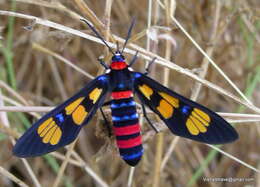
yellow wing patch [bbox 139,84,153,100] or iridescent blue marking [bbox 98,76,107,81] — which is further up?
iridescent blue marking [bbox 98,76,107,81]

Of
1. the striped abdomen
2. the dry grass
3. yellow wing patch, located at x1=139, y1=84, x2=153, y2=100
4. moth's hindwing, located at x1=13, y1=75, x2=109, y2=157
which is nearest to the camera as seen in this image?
moth's hindwing, located at x1=13, y1=75, x2=109, y2=157

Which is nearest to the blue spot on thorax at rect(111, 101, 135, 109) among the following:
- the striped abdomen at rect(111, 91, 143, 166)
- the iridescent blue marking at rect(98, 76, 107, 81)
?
the striped abdomen at rect(111, 91, 143, 166)

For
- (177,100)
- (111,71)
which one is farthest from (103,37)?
(177,100)

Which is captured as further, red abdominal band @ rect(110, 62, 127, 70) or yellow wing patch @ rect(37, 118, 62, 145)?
red abdominal band @ rect(110, 62, 127, 70)

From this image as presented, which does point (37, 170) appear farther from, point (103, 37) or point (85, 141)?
point (103, 37)

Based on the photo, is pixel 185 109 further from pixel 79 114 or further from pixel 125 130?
pixel 79 114

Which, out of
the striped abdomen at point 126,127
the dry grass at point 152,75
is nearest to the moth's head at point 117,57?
the striped abdomen at point 126,127

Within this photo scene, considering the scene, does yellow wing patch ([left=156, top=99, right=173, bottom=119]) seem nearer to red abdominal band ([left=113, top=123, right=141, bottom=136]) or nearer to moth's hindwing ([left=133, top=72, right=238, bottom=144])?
moth's hindwing ([left=133, top=72, right=238, bottom=144])

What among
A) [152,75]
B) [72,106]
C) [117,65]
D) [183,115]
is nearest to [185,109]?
[183,115]

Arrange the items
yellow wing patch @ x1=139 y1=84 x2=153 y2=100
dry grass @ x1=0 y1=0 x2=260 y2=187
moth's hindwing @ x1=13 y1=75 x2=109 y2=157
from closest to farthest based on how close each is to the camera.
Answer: moth's hindwing @ x1=13 y1=75 x2=109 y2=157 → yellow wing patch @ x1=139 y1=84 x2=153 y2=100 → dry grass @ x1=0 y1=0 x2=260 y2=187
